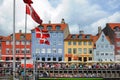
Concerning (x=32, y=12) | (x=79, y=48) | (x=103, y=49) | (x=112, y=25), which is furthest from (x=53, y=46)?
(x=32, y=12)

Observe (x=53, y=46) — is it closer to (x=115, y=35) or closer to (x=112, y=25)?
(x=115, y=35)

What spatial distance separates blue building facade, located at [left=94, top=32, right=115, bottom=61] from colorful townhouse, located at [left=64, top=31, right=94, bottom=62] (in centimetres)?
156

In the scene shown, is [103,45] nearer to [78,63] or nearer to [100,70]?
[78,63]

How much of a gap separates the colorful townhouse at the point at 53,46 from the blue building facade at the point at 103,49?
9109mm

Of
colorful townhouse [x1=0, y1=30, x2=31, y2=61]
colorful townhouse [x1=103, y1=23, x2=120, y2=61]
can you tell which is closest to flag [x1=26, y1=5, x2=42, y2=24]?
colorful townhouse [x1=103, y1=23, x2=120, y2=61]

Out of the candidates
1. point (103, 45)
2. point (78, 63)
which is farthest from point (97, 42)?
point (78, 63)

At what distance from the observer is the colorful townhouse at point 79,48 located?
9812 cm

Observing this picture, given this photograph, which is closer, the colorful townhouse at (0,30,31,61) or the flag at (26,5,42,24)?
the flag at (26,5,42,24)

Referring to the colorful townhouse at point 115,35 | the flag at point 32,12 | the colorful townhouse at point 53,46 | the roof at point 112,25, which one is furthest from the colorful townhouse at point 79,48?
the flag at point 32,12

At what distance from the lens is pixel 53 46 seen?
100m

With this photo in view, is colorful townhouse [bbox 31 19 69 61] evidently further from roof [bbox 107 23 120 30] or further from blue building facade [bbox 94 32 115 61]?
roof [bbox 107 23 120 30]

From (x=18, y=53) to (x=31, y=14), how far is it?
7419 centimetres

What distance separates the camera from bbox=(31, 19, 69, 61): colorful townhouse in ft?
326

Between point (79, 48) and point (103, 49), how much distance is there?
629 centimetres
